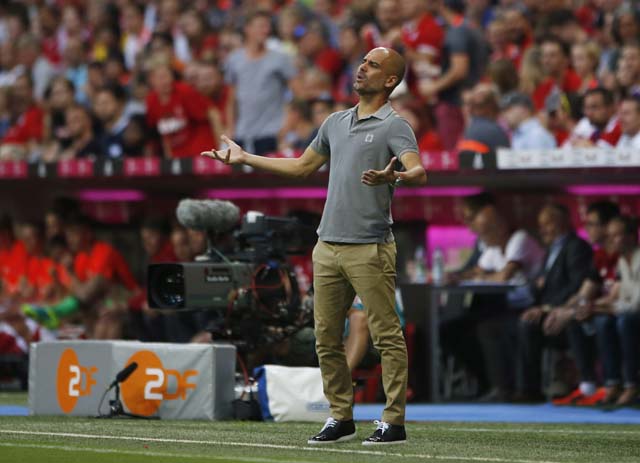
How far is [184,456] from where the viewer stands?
266 inches

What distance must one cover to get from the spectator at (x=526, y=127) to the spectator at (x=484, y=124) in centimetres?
19

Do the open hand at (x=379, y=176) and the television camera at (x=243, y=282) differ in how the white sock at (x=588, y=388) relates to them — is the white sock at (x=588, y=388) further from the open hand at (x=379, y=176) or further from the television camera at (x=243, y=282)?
the open hand at (x=379, y=176)

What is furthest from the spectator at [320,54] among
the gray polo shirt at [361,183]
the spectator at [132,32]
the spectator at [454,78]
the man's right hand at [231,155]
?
the gray polo shirt at [361,183]

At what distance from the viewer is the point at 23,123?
17.1m

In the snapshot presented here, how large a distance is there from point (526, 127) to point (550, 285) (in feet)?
4.99

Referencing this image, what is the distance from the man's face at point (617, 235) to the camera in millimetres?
11883

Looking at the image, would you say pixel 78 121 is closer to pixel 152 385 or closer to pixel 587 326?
pixel 587 326

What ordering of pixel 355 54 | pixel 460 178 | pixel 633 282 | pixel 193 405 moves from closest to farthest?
pixel 193 405 < pixel 633 282 < pixel 460 178 < pixel 355 54

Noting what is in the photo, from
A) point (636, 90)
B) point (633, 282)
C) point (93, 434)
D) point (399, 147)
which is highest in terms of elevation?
point (636, 90)

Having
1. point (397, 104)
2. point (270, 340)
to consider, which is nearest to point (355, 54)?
point (397, 104)

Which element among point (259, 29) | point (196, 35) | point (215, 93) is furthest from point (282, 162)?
point (196, 35)

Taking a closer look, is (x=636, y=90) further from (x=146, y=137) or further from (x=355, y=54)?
(x=146, y=137)

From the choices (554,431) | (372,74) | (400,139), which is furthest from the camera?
(554,431)

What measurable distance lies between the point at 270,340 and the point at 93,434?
237 centimetres
